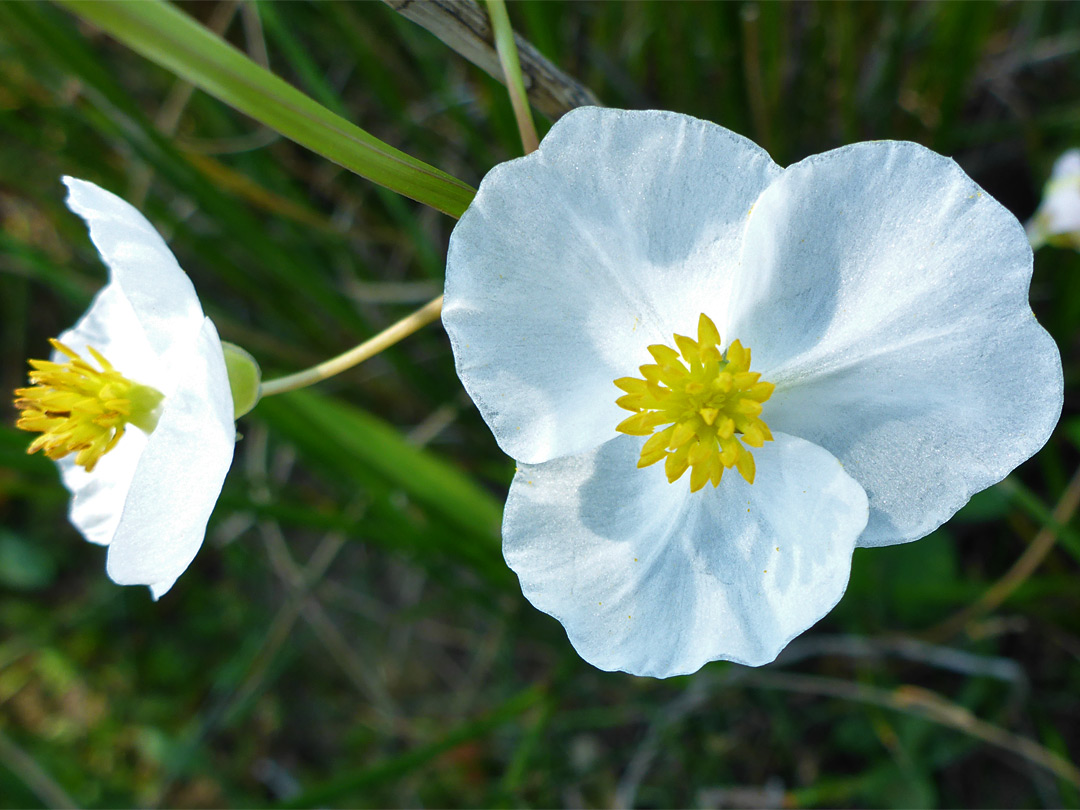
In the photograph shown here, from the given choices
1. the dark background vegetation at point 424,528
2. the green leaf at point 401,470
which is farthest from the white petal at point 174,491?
the green leaf at point 401,470

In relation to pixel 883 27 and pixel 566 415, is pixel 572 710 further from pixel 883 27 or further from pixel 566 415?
pixel 883 27

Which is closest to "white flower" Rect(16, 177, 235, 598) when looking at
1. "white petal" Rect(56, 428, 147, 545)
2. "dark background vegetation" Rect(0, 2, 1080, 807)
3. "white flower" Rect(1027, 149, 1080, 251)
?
"white petal" Rect(56, 428, 147, 545)

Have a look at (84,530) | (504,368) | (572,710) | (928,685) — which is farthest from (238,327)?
(928,685)

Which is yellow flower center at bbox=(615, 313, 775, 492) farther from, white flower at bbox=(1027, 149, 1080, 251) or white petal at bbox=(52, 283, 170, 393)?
white flower at bbox=(1027, 149, 1080, 251)

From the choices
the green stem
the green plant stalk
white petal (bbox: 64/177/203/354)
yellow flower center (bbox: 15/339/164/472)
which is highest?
the green plant stalk

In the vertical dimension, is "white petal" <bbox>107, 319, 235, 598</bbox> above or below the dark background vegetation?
above

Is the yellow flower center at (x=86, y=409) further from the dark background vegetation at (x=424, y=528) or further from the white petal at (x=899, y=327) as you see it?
the white petal at (x=899, y=327)

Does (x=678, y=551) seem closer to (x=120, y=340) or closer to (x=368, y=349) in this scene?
(x=368, y=349)
